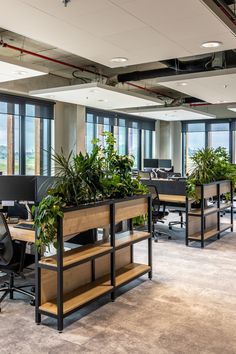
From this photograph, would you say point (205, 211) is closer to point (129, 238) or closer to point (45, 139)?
point (129, 238)

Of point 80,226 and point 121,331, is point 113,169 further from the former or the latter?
point 121,331

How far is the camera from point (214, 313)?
330 centimetres

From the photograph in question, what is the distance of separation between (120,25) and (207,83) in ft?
9.72

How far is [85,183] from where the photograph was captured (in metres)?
3.30

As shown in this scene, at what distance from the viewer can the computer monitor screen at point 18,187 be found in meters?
4.02

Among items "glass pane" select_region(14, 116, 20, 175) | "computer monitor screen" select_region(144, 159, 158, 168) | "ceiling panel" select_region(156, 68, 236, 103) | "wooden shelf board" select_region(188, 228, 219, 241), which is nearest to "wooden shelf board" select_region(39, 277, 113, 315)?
"wooden shelf board" select_region(188, 228, 219, 241)

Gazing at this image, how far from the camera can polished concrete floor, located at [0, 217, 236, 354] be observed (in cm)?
272

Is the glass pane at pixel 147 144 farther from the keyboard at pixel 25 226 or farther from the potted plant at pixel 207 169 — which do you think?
the keyboard at pixel 25 226

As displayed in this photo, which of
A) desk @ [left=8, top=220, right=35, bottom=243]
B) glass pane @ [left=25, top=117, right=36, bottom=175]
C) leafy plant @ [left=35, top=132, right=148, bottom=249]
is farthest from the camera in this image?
glass pane @ [left=25, top=117, right=36, bottom=175]

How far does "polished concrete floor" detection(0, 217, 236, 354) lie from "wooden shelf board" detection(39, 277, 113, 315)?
14 centimetres

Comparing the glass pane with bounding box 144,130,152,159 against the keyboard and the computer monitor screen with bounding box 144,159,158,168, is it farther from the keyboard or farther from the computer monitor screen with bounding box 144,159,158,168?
the keyboard

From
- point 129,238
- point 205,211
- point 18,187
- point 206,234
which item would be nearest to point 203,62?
point 205,211

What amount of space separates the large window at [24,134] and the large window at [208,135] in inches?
199

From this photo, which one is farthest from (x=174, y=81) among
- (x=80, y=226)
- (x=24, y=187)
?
(x=80, y=226)
